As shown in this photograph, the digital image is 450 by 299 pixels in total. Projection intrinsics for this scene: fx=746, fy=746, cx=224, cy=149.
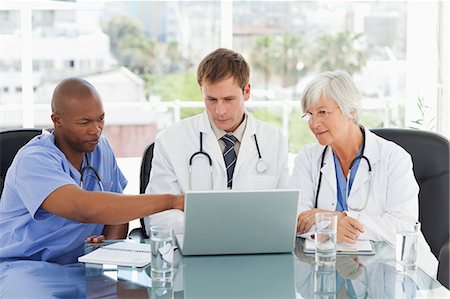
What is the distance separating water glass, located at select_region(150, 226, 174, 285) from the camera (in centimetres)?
202

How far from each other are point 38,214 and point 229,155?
77 centimetres

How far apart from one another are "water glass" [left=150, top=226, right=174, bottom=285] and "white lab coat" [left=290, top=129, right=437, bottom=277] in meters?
0.76

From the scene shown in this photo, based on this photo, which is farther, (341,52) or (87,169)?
(341,52)

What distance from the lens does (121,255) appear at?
2252 millimetres

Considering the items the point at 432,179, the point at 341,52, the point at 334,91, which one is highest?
the point at 341,52

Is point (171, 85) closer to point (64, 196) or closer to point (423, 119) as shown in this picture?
point (423, 119)

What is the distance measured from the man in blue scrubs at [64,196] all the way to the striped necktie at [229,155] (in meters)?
0.50

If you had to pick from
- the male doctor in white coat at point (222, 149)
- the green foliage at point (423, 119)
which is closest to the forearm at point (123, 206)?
the male doctor in white coat at point (222, 149)

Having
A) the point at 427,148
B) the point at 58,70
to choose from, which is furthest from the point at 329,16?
the point at 427,148

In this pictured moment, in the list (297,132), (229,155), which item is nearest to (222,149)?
(229,155)

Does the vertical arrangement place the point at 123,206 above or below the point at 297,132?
above

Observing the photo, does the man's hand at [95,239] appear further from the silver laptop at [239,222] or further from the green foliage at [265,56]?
the green foliage at [265,56]

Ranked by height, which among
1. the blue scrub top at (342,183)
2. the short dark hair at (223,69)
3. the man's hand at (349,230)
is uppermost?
the short dark hair at (223,69)

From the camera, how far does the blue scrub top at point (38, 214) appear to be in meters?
2.46
